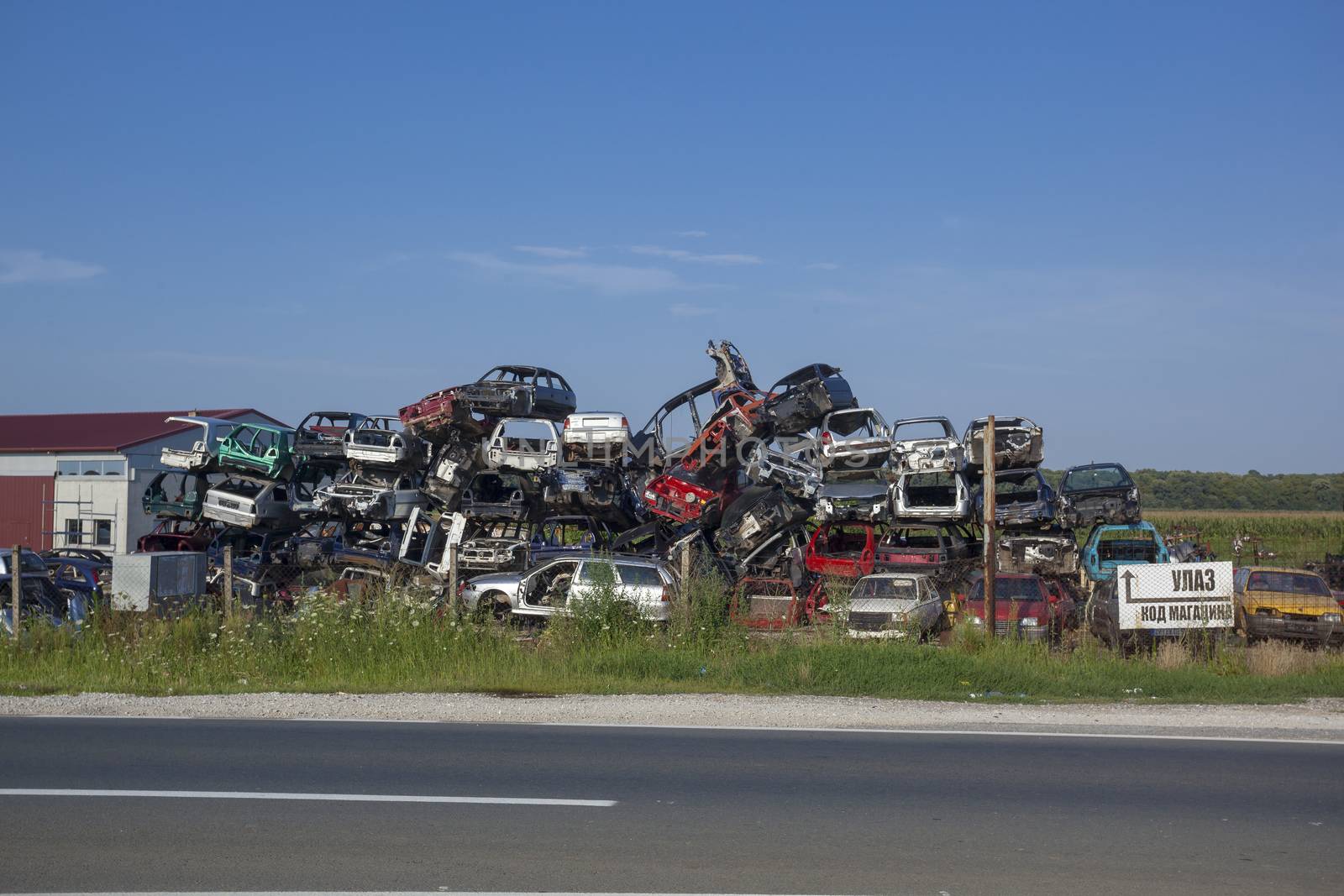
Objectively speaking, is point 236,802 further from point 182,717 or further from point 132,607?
point 132,607

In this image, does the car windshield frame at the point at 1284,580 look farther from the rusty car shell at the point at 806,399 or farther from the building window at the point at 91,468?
the building window at the point at 91,468

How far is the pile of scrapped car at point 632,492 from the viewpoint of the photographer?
2267 cm

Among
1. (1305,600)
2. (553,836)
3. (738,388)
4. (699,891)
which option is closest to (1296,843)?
(699,891)

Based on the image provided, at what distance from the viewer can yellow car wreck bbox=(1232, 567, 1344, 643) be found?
17484 mm

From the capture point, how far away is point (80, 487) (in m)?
42.6

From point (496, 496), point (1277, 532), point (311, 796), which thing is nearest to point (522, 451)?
point (496, 496)

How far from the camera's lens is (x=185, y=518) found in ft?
91.2

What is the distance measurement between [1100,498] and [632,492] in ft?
32.2

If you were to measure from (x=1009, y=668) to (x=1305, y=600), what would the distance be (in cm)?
710

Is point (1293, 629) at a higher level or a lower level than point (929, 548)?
lower

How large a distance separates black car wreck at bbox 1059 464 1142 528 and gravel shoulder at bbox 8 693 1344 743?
11.8 metres

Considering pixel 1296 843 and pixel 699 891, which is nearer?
pixel 699 891

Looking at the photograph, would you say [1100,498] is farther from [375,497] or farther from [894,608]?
[375,497]

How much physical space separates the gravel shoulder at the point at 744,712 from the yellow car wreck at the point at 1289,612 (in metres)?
5.07
